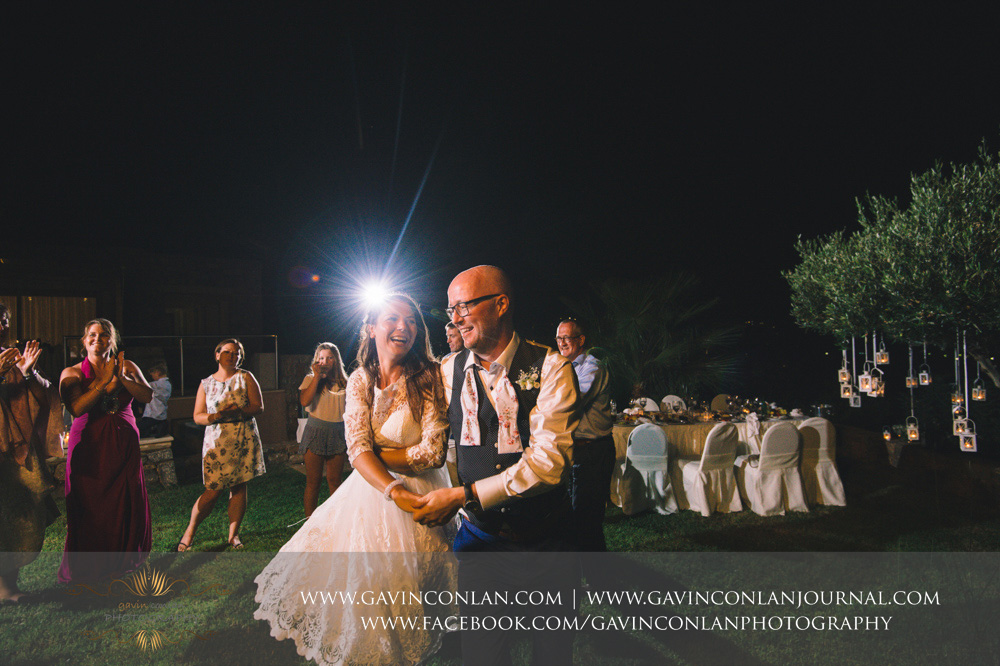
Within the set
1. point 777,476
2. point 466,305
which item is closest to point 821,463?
point 777,476

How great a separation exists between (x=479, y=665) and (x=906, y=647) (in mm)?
2801

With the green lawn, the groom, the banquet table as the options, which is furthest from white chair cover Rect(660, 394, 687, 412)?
the groom

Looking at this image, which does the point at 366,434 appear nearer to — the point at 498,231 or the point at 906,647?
the point at 906,647

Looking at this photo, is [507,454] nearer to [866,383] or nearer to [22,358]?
[22,358]

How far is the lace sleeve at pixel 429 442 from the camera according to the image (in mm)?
2332

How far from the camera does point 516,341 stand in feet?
6.79

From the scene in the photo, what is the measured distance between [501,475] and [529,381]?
37cm

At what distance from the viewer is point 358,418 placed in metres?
2.32

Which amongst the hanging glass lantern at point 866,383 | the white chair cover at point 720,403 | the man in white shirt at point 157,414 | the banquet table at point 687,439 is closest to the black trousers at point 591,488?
the banquet table at point 687,439

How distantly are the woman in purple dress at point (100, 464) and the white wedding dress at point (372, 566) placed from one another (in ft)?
6.39

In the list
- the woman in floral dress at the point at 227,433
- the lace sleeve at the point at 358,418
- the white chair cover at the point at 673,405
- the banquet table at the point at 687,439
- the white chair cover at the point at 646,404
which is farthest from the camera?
the white chair cover at the point at 673,405

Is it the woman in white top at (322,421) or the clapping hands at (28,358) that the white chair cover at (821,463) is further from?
the clapping hands at (28,358)

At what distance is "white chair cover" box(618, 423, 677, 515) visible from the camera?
227 inches

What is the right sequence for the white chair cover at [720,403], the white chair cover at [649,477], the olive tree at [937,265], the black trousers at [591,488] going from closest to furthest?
the black trousers at [591,488], the olive tree at [937,265], the white chair cover at [649,477], the white chair cover at [720,403]
